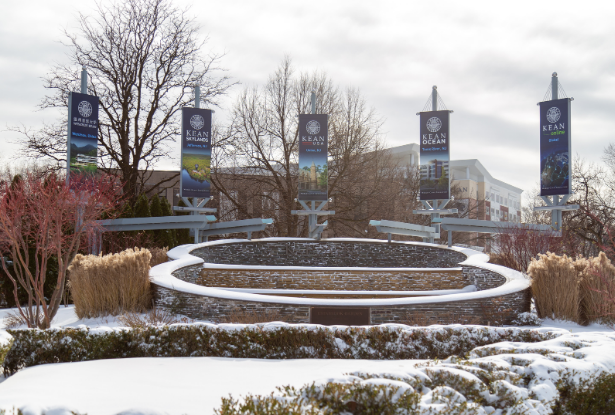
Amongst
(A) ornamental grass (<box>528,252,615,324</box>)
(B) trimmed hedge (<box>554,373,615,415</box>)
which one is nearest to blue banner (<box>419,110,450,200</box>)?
(A) ornamental grass (<box>528,252,615,324</box>)

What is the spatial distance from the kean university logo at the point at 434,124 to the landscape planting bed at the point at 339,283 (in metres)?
3.59

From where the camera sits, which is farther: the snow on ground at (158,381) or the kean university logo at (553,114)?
the kean university logo at (553,114)

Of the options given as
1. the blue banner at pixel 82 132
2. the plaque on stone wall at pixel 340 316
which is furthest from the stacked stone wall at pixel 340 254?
the plaque on stone wall at pixel 340 316

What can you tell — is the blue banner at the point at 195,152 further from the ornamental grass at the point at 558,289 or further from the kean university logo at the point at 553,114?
the kean university logo at the point at 553,114

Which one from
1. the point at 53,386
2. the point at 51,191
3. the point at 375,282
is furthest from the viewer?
the point at 375,282

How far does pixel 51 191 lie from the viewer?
798 cm

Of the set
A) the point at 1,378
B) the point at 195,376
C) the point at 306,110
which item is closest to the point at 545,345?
the point at 195,376

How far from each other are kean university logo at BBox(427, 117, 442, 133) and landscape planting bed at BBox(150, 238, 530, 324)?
3.59 metres

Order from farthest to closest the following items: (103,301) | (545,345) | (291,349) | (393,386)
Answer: (103,301) < (291,349) < (545,345) < (393,386)

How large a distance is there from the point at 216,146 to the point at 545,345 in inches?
737

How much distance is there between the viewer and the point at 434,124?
15508mm

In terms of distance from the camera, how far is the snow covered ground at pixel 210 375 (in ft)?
11.3

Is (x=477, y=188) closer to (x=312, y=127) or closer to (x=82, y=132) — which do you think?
(x=312, y=127)

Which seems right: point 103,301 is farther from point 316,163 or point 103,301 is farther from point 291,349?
point 316,163
